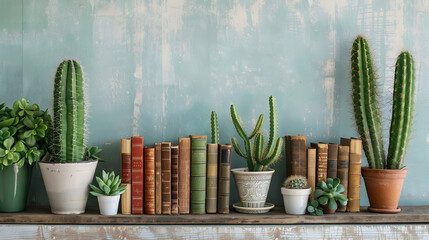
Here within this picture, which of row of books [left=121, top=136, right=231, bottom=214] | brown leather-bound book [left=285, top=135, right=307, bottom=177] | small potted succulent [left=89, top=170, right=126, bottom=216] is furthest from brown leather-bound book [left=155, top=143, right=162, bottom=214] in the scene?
brown leather-bound book [left=285, top=135, right=307, bottom=177]

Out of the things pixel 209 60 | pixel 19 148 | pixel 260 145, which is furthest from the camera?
pixel 209 60

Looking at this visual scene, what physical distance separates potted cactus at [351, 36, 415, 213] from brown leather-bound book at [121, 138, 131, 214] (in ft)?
2.85

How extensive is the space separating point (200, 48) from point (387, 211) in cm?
95

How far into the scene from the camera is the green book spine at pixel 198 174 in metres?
1.53

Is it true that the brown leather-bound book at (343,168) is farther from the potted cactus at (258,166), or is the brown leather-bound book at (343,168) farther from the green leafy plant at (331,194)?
the potted cactus at (258,166)

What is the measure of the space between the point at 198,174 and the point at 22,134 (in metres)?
0.63

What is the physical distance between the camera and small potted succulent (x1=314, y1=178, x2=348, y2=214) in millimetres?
1501

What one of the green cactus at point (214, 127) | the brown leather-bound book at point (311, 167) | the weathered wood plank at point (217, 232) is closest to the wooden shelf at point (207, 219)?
the weathered wood plank at point (217, 232)

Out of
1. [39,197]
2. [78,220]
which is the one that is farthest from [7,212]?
[78,220]

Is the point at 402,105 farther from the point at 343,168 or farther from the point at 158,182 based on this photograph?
the point at 158,182

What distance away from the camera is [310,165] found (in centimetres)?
159

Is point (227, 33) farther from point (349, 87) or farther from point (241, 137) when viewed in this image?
point (349, 87)

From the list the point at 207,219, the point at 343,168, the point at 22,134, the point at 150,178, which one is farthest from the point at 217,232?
the point at 22,134

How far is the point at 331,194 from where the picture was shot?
1501 millimetres
